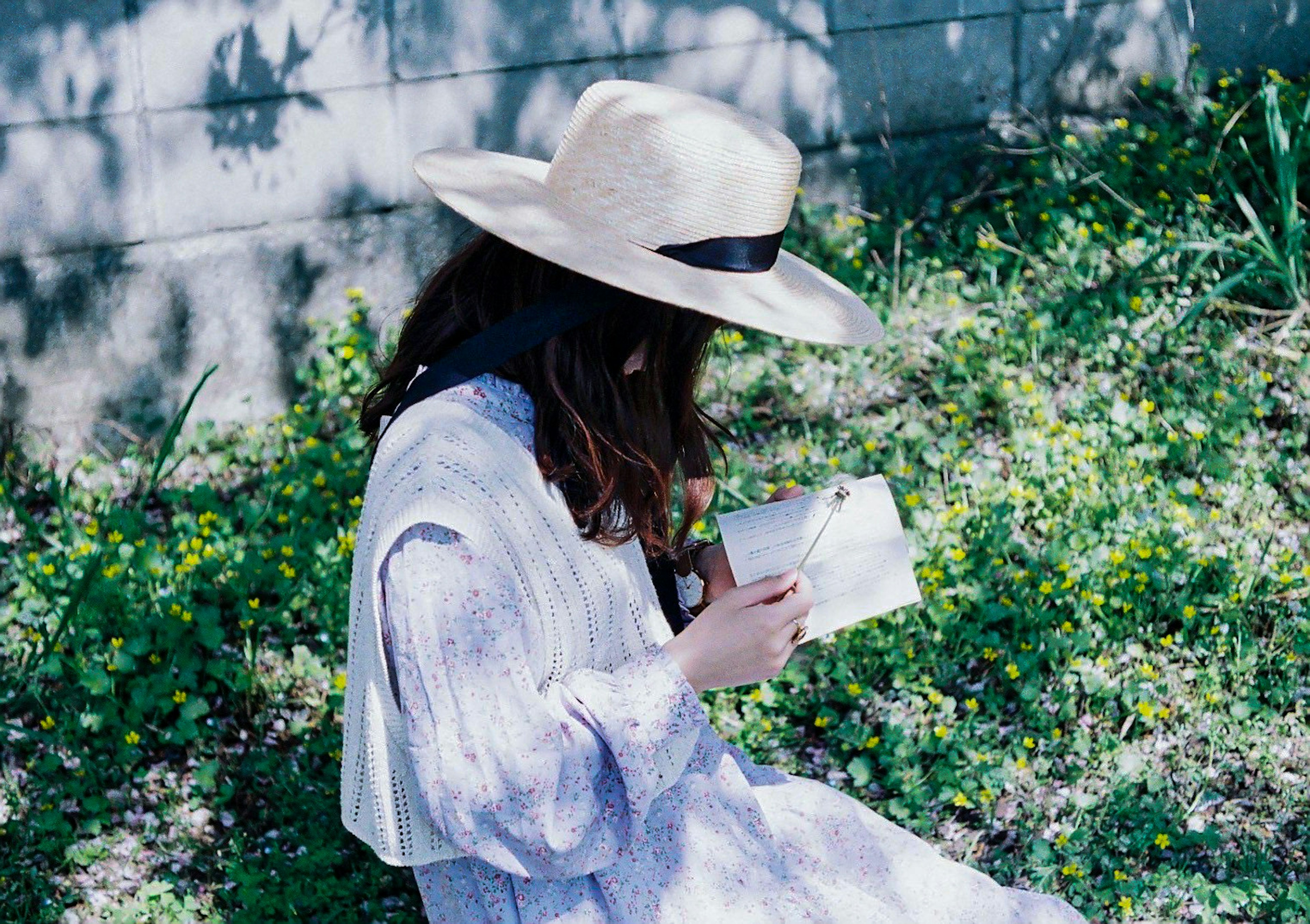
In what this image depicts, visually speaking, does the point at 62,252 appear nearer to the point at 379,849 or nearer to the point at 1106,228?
the point at 379,849

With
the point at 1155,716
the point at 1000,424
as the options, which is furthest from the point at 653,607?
the point at 1000,424

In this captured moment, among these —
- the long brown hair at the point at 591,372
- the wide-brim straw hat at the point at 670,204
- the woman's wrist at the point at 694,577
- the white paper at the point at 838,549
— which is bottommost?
the woman's wrist at the point at 694,577

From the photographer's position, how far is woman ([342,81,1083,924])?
64.9 inches

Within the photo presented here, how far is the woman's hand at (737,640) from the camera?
1.84 meters

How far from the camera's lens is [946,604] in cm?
323

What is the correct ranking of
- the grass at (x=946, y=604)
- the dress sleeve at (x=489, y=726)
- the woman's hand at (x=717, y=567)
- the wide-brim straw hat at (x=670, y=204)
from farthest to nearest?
the grass at (x=946, y=604) → the woman's hand at (x=717, y=567) → the wide-brim straw hat at (x=670, y=204) → the dress sleeve at (x=489, y=726)

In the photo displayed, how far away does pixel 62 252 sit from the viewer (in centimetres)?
382

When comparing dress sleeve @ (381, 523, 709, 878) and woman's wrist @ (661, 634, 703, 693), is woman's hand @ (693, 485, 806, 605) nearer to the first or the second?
woman's wrist @ (661, 634, 703, 693)

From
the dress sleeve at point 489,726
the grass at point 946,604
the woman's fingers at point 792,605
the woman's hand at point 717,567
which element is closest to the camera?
the dress sleeve at point 489,726

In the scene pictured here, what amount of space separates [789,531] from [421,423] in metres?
0.54

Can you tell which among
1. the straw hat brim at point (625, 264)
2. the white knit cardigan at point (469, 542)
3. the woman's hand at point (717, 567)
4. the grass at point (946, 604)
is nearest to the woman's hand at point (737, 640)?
the white knit cardigan at point (469, 542)

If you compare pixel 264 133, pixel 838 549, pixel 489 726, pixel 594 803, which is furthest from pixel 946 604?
pixel 264 133

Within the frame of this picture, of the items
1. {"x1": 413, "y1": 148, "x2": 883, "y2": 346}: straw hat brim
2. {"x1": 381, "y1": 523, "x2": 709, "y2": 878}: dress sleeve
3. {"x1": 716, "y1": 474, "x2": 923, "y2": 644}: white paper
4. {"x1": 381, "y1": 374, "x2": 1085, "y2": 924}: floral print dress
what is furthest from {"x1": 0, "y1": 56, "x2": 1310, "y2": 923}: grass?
{"x1": 413, "y1": 148, "x2": 883, "y2": 346}: straw hat brim

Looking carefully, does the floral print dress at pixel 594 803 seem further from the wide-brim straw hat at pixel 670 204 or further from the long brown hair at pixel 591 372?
the wide-brim straw hat at pixel 670 204
